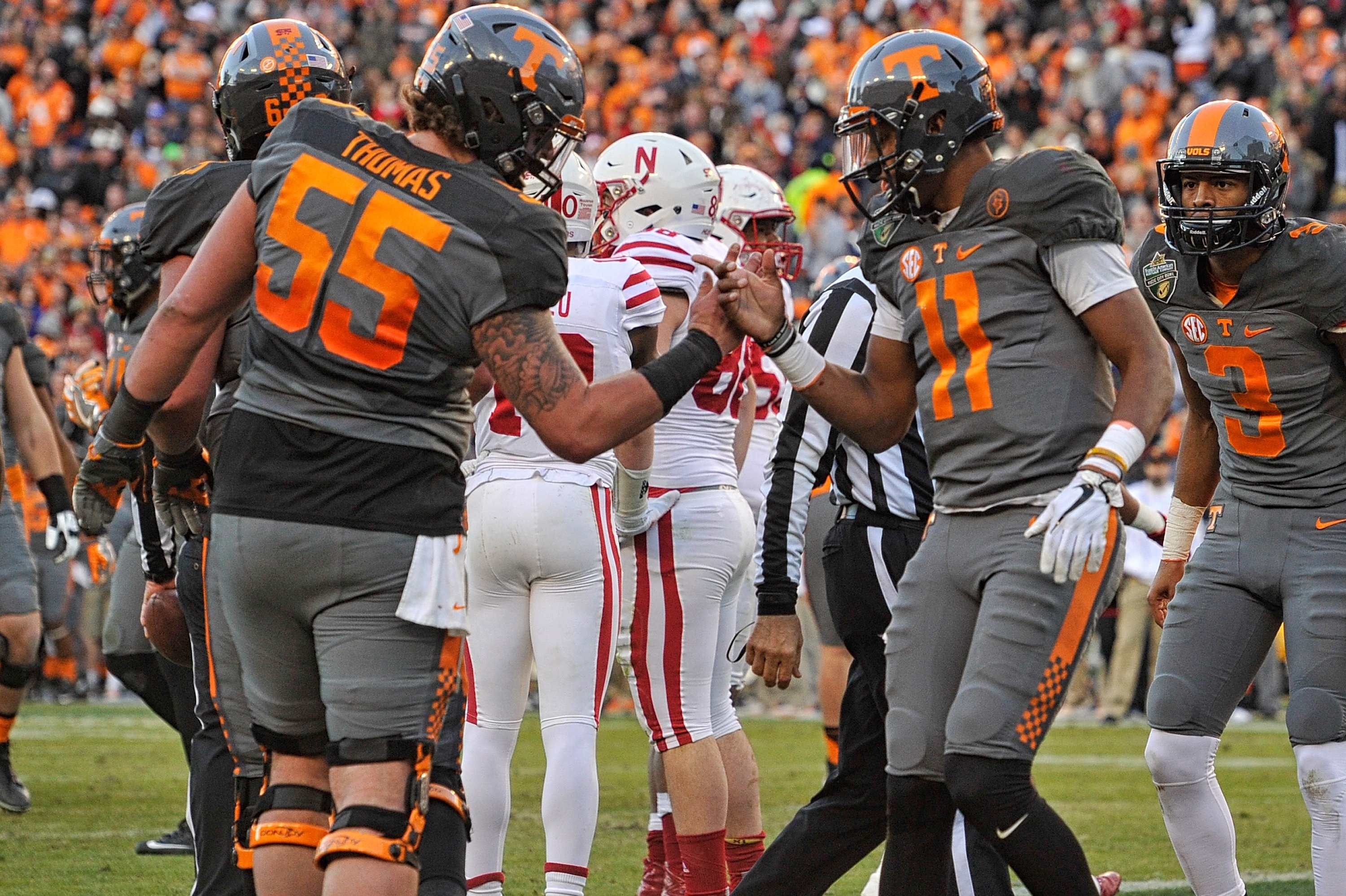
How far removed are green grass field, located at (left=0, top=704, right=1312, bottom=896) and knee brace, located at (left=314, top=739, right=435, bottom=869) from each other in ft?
8.60

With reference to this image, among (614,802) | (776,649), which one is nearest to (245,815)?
(776,649)

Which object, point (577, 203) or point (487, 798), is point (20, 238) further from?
point (487, 798)

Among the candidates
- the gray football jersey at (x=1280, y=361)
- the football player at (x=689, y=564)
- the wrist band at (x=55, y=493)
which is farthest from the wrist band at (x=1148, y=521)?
the wrist band at (x=55, y=493)

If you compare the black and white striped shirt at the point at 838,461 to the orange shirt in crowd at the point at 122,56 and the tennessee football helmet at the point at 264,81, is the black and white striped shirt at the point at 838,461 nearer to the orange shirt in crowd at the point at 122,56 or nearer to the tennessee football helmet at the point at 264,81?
the tennessee football helmet at the point at 264,81

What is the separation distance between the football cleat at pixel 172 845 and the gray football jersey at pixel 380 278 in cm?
369

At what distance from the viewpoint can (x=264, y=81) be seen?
4.32m

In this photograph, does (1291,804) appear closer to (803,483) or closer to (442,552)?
(803,483)

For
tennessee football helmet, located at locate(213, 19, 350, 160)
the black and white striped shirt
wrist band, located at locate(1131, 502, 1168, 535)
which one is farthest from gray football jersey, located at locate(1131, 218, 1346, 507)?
tennessee football helmet, located at locate(213, 19, 350, 160)

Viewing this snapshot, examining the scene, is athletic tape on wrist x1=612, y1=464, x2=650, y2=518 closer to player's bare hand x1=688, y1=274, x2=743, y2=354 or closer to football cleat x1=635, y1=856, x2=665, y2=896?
player's bare hand x1=688, y1=274, x2=743, y2=354

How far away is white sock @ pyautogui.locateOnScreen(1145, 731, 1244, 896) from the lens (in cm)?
445

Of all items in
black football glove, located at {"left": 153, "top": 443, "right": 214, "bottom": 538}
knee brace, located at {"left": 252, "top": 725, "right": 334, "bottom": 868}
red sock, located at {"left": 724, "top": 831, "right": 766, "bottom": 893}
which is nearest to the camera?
knee brace, located at {"left": 252, "top": 725, "right": 334, "bottom": 868}

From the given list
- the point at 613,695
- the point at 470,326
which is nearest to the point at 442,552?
the point at 470,326

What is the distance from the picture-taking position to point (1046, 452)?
3.76m

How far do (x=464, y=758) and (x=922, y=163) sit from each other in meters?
2.04
